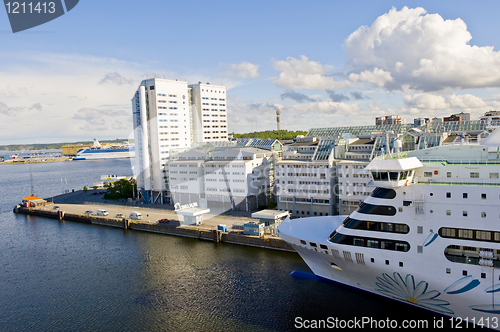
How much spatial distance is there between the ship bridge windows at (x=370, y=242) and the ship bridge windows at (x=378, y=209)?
5.82 ft

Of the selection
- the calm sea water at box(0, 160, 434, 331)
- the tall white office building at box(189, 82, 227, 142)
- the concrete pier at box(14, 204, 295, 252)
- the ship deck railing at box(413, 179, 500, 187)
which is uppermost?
the tall white office building at box(189, 82, 227, 142)

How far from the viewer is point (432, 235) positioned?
20.7m

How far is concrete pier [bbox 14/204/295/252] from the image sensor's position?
38344 millimetres

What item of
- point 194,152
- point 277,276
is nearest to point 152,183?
point 194,152

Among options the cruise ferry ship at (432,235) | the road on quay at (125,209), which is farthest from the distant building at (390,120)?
the cruise ferry ship at (432,235)

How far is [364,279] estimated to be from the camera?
23547 millimetres

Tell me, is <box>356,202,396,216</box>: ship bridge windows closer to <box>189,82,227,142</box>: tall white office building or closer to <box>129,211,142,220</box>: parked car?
<box>129,211,142,220</box>: parked car

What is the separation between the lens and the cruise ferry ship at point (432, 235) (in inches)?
771

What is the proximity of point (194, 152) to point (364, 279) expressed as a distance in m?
44.2

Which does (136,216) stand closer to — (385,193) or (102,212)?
(102,212)

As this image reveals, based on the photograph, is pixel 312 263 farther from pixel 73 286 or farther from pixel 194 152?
pixel 194 152

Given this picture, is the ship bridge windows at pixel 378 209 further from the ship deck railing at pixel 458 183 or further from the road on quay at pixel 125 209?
the road on quay at pixel 125 209

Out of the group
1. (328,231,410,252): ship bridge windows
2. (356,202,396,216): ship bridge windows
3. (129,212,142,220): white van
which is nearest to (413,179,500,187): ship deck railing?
(356,202,396,216): ship bridge windows

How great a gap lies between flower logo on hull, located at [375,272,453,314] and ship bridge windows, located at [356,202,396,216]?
13.1 feet
